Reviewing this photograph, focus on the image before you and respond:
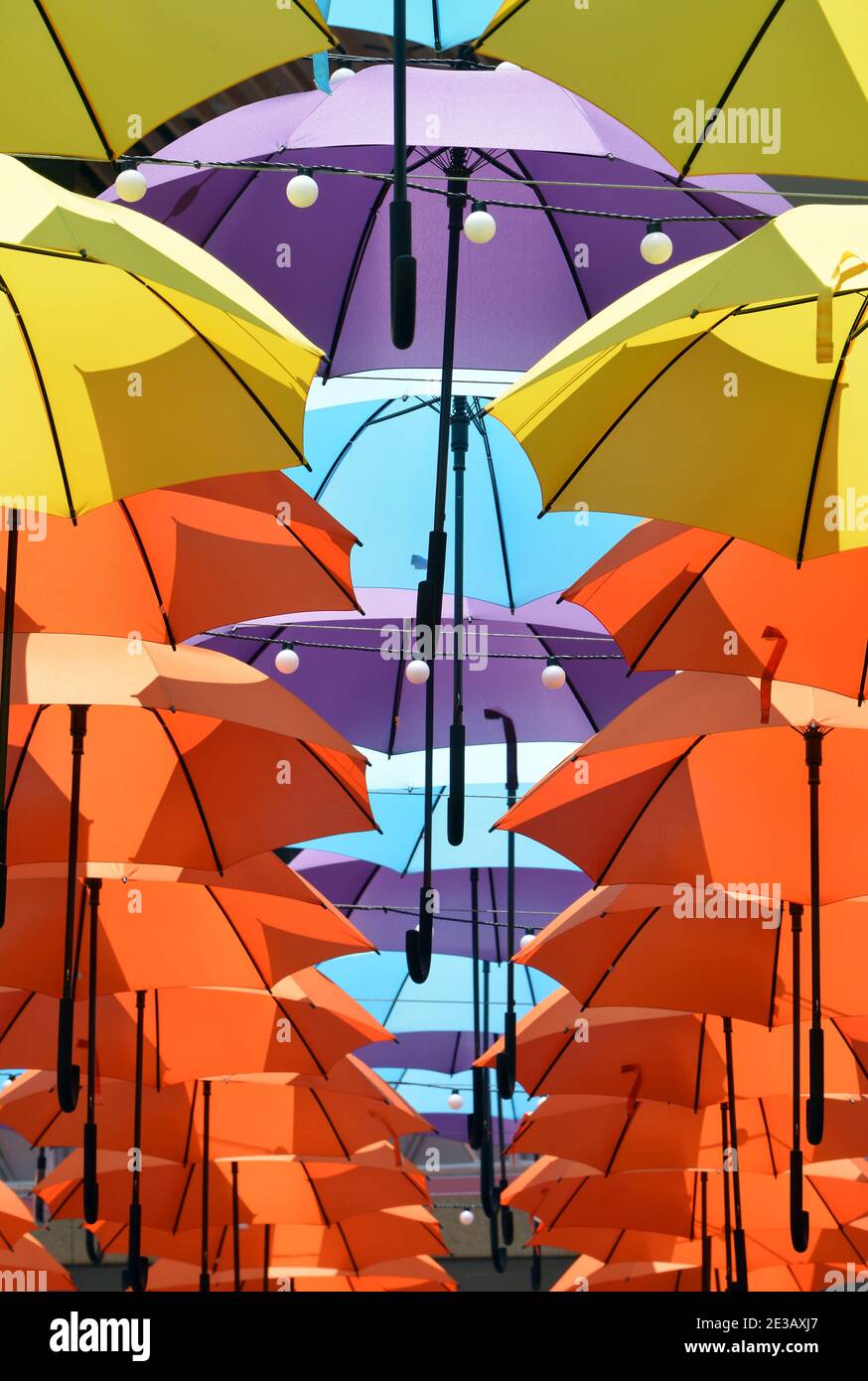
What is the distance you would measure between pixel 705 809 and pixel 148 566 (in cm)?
198

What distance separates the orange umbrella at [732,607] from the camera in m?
4.69

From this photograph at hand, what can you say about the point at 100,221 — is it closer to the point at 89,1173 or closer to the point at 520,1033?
the point at 89,1173

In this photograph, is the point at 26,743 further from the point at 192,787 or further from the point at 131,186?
the point at 131,186

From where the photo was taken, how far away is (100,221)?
374 cm

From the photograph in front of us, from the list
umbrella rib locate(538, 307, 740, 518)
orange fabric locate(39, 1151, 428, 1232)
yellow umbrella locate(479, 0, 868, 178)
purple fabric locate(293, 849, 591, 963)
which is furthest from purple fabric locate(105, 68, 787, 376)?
orange fabric locate(39, 1151, 428, 1232)

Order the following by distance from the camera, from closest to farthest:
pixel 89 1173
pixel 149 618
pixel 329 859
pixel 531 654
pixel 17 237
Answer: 1. pixel 17 237
2. pixel 149 618
3. pixel 89 1173
4. pixel 531 654
5. pixel 329 859

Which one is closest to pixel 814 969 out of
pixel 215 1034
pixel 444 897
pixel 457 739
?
pixel 457 739

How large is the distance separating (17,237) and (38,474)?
0.48 metres

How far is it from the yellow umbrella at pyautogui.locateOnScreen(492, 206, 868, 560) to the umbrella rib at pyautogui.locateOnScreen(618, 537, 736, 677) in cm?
84

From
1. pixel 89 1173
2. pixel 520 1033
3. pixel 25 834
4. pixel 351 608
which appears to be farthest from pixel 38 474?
pixel 520 1033

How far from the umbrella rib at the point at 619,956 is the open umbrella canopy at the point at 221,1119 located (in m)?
2.49

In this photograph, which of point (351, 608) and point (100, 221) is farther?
point (351, 608)

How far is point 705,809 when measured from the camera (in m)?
5.65

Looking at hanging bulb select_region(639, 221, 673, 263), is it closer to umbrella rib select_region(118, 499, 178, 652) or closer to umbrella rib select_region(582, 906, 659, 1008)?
umbrella rib select_region(118, 499, 178, 652)
